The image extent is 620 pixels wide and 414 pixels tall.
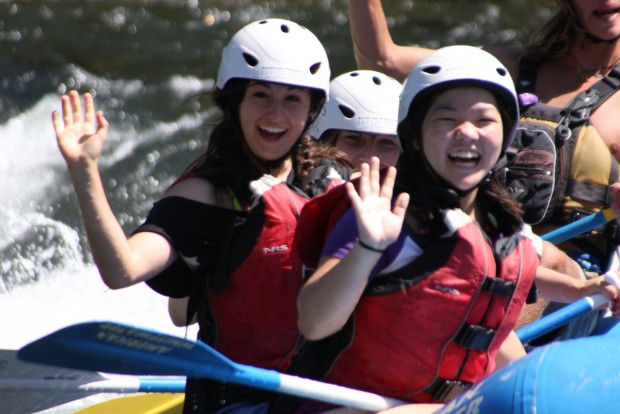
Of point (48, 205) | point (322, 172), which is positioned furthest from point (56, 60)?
point (322, 172)

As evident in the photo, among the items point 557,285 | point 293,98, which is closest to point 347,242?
point 293,98

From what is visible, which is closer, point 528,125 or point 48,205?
point 528,125

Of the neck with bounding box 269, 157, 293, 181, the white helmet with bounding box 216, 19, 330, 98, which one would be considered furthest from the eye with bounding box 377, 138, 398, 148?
the neck with bounding box 269, 157, 293, 181

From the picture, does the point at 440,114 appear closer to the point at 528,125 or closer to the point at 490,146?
the point at 490,146

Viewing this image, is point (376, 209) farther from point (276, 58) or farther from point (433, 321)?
point (276, 58)

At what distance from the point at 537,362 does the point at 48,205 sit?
18.4 feet

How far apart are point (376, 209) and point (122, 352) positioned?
640 mm

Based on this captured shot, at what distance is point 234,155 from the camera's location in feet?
10.0

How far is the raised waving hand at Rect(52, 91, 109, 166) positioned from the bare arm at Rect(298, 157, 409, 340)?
581 millimetres

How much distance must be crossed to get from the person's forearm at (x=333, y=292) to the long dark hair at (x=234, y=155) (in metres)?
0.59

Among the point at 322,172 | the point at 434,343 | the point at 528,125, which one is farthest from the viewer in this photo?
the point at 528,125

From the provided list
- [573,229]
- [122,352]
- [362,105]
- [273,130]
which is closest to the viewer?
[122,352]

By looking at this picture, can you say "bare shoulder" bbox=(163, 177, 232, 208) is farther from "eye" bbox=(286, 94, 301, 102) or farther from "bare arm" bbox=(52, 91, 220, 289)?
"eye" bbox=(286, 94, 301, 102)

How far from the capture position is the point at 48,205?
297 inches
